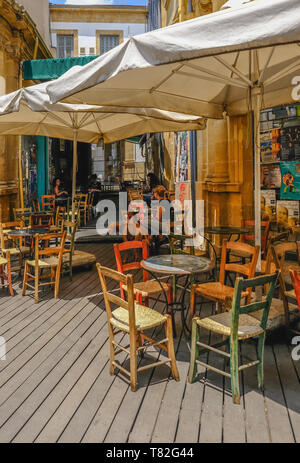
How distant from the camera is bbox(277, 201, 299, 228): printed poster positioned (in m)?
6.64

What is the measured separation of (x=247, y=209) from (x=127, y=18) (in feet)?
91.0

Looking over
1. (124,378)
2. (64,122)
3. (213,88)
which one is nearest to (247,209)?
(213,88)

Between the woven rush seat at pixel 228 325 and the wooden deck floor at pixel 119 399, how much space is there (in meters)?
0.44

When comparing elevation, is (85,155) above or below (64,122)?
above

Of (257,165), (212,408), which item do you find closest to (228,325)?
(212,408)

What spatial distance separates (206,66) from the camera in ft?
13.6

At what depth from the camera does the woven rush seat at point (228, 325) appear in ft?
9.65

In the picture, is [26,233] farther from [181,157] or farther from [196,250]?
[181,157]

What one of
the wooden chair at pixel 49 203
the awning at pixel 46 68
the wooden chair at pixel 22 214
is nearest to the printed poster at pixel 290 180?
the wooden chair at pixel 22 214

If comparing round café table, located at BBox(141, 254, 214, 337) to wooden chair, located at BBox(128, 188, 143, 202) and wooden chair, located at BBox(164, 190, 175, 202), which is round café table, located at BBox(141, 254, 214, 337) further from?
wooden chair, located at BBox(128, 188, 143, 202)

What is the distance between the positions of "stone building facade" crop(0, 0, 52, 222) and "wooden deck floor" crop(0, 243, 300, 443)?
6104mm

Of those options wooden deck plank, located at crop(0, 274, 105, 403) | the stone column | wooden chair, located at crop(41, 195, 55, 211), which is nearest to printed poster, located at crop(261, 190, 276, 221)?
the stone column

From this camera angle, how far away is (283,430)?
97.2 inches
